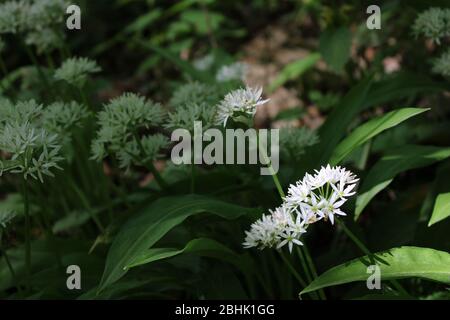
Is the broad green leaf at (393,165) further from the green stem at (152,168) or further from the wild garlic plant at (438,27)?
the green stem at (152,168)

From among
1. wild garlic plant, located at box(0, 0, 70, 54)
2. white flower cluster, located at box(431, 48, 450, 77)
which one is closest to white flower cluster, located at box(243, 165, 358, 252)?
white flower cluster, located at box(431, 48, 450, 77)

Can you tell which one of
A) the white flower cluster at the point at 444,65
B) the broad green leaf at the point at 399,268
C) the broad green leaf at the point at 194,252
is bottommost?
the broad green leaf at the point at 399,268

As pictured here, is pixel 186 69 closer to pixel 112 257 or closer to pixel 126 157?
pixel 126 157

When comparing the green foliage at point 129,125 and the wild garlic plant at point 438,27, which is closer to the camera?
the green foliage at point 129,125

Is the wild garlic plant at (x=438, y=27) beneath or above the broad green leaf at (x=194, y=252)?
above

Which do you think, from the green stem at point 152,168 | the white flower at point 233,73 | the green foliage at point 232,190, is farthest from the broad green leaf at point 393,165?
the white flower at point 233,73

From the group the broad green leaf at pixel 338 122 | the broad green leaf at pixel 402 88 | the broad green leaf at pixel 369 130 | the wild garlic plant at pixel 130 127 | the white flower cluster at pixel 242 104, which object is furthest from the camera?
the broad green leaf at pixel 402 88

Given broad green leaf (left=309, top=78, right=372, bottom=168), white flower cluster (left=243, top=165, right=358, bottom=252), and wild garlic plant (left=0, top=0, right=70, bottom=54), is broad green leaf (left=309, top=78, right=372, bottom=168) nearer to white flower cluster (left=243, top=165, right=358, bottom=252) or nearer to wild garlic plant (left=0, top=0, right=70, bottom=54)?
white flower cluster (left=243, top=165, right=358, bottom=252)
